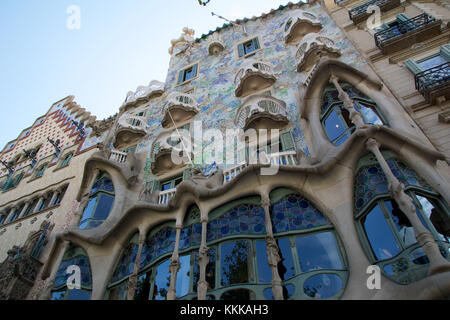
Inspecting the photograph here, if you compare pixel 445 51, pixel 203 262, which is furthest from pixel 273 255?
pixel 445 51

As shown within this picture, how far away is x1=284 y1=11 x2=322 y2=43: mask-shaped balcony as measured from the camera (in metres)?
15.8

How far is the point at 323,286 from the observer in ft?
23.0

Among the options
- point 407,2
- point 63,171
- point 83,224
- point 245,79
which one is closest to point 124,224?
point 83,224

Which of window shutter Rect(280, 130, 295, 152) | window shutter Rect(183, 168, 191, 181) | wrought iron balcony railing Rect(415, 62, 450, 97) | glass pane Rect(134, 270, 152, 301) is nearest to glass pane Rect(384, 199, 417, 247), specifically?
window shutter Rect(280, 130, 295, 152)

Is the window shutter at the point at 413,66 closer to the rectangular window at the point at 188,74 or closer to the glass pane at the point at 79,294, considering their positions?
the rectangular window at the point at 188,74

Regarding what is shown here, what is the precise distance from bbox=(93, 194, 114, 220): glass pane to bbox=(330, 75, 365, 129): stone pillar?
28.6 feet

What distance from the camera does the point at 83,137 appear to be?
20766 millimetres

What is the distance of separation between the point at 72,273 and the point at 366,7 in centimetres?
1594

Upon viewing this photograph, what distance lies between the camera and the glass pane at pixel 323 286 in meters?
6.88

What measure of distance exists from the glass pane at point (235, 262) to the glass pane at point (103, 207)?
545 cm

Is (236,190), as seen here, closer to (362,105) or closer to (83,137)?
(362,105)

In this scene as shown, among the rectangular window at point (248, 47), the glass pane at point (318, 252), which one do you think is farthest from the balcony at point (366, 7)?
the glass pane at point (318, 252)

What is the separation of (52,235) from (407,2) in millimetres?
17983

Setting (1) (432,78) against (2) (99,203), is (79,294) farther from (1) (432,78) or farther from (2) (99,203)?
(1) (432,78)
